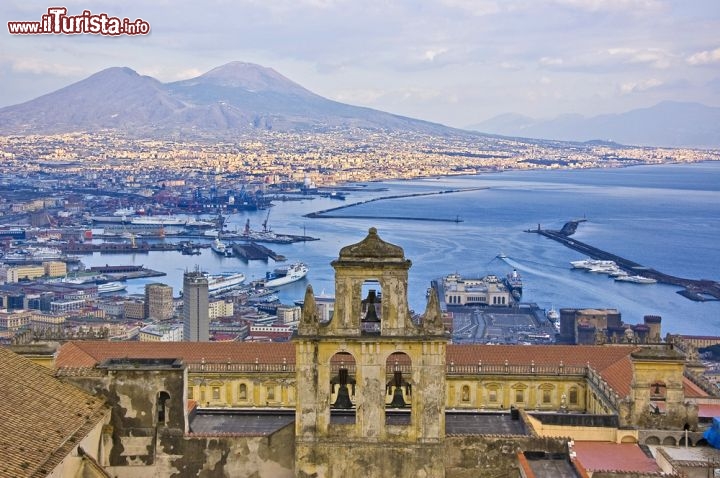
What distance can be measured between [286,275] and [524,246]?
32.3 m

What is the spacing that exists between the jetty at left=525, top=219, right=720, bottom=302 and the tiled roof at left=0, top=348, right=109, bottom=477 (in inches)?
3089

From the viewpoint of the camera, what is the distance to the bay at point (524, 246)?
85438 millimetres

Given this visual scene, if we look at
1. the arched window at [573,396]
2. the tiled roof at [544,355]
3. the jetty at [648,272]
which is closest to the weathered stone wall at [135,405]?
the tiled roof at [544,355]

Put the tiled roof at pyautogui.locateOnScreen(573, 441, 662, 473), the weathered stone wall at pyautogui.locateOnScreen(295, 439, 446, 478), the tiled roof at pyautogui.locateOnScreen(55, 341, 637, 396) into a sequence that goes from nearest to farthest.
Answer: the weathered stone wall at pyautogui.locateOnScreen(295, 439, 446, 478) → the tiled roof at pyautogui.locateOnScreen(573, 441, 662, 473) → the tiled roof at pyautogui.locateOnScreen(55, 341, 637, 396)

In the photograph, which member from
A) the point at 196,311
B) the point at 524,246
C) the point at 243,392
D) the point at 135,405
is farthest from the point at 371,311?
the point at 524,246

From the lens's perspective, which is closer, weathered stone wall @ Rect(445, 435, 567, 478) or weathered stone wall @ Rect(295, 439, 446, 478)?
weathered stone wall @ Rect(295, 439, 446, 478)

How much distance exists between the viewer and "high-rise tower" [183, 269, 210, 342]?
62031mm

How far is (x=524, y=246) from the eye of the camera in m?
118

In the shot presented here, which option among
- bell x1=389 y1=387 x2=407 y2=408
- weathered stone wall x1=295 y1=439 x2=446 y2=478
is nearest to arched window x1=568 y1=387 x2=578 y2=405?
bell x1=389 y1=387 x2=407 y2=408

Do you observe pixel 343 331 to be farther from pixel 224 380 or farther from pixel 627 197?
pixel 627 197

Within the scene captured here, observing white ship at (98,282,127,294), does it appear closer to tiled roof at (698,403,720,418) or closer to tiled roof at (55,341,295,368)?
tiled roof at (55,341,295,368)

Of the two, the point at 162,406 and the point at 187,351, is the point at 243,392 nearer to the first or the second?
the point at 187,351

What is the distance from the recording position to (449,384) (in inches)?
917

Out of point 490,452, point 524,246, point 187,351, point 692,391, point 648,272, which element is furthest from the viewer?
point 524,246
